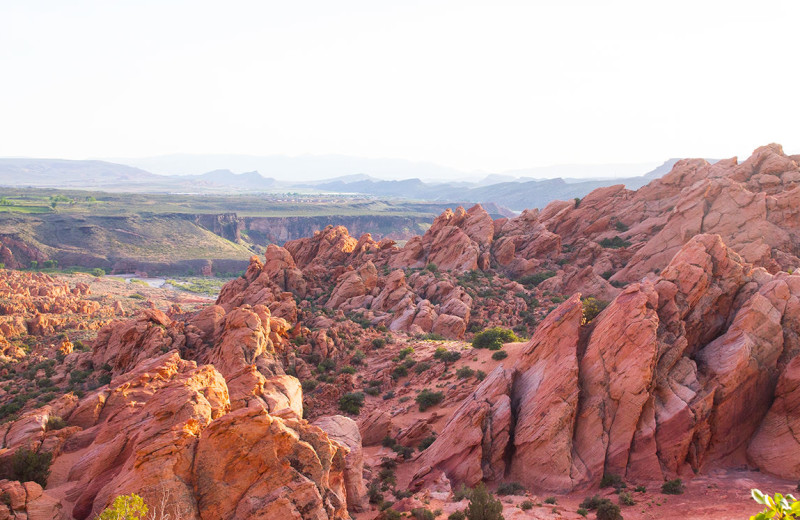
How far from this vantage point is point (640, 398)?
23.4m

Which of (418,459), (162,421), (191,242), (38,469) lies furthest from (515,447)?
(191,242)

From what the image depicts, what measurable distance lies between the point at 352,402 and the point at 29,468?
19.0 metres

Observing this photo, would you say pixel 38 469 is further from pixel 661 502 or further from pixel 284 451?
pixel 661 502

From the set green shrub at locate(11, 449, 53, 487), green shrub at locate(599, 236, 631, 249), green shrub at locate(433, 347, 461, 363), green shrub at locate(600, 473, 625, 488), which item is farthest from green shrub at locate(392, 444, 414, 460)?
green shrub at locate(599, 236, 631, 249)

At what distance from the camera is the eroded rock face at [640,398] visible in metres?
22.9

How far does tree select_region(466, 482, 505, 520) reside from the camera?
734 inches

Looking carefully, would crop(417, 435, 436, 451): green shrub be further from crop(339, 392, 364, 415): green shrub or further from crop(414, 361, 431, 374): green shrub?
crop(414, 361, 431, 374): green shrub

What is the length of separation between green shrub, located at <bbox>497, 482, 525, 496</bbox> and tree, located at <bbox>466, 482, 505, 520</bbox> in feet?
10.0

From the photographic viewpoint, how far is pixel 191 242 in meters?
169

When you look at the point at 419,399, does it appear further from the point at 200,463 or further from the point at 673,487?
the point at 200,463

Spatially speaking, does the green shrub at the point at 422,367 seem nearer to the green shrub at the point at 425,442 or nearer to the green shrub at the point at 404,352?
the green shrub at the point at 404,352

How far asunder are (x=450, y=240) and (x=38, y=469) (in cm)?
5145

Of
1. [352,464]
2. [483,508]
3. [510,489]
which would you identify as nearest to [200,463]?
[352,464]

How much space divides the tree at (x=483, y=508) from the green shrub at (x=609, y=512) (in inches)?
165
